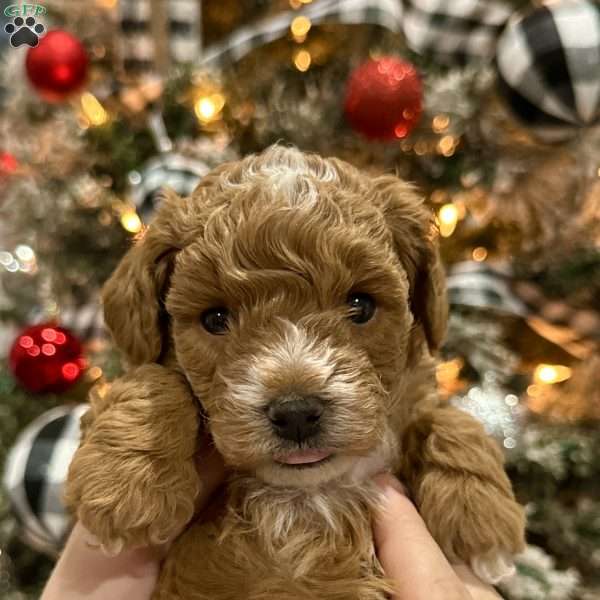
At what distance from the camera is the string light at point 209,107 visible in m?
A: 1.85

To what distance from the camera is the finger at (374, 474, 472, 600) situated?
3.02ft

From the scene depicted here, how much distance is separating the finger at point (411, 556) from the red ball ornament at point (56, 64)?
154cm

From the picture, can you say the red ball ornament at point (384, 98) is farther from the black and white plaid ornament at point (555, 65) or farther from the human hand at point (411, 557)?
the human hand at point (411, 557)

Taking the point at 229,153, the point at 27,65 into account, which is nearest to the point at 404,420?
the point at 229,153

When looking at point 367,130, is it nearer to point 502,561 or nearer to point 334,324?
point 334,324

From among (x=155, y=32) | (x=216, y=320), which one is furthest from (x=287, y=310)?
(x=155, y=32)

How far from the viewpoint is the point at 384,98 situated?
1.62 m

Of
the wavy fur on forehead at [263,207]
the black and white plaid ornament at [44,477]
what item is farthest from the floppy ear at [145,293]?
the black and white plaid ornament at [44,477]

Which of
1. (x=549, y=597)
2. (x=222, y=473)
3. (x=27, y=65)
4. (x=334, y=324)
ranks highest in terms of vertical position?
(x=27, y=65)

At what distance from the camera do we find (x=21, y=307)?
2.22 meters

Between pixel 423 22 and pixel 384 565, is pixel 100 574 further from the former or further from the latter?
pixel 423 22

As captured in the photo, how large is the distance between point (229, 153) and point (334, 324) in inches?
43.3

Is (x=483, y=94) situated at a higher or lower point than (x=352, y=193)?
higher

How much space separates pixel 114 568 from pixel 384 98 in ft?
4.12
